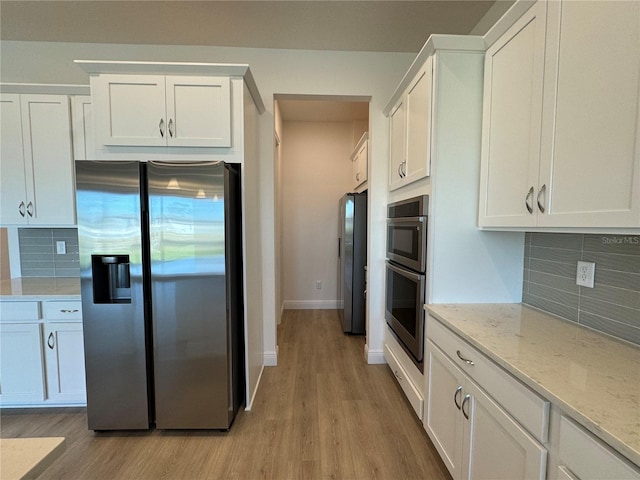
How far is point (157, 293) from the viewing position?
1.85 meters

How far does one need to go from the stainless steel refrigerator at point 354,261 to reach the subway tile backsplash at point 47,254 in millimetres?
2648

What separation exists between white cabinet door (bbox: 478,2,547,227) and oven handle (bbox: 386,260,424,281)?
48 centimetres

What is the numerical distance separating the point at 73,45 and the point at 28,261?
1.94 meters

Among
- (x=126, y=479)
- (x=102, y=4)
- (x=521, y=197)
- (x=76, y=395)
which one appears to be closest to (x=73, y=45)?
(x=102, y=4)

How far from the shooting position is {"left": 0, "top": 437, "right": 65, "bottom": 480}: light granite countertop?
57 cm

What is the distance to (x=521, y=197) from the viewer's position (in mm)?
1393

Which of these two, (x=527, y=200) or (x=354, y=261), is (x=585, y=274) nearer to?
(x=527, y=200)

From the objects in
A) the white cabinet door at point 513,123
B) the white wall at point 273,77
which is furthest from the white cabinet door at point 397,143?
the white cabinet door at point 513,123

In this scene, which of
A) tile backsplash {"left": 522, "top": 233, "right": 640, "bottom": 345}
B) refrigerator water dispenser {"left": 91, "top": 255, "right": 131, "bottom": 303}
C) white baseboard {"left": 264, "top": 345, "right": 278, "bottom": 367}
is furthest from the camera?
white baseboard {"left": 264, "top": 345, "right": 278, "bottom": 367}

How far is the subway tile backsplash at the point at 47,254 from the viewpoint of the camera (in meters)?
2.57

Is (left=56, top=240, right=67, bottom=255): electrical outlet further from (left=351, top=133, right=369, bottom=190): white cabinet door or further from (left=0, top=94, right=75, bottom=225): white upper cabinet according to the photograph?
(left=351, top=133, right=369, bottom=190): white cabinet door

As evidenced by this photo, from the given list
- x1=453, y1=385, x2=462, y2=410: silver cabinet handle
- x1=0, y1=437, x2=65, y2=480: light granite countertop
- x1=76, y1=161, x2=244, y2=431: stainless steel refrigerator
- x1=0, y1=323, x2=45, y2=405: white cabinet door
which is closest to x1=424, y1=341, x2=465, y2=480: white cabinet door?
x1=453, y1=385, x2=462, y2=410: silver cabinet handle

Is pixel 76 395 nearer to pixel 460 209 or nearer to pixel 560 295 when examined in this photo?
pixel 460 209

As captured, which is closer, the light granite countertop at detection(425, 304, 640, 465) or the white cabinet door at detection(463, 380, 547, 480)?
the light granite countertop at detection(425, 304, 640, 465)
